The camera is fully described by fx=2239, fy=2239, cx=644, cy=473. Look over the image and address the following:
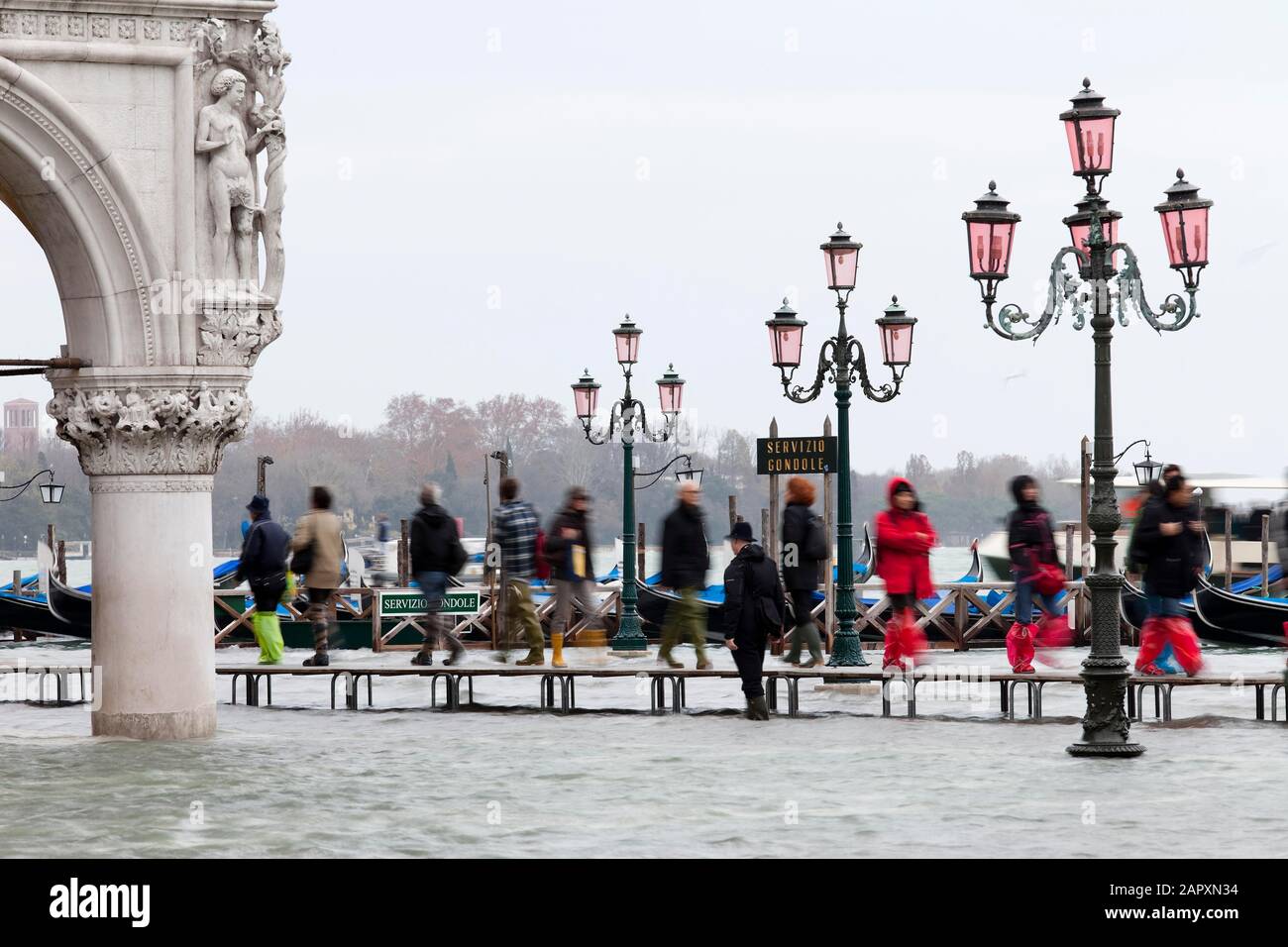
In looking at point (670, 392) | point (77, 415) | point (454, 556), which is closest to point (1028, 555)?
point (454, 556)

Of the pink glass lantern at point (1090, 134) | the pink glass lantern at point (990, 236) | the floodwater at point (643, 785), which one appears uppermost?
the pink glass lantern at point (1090, 134)

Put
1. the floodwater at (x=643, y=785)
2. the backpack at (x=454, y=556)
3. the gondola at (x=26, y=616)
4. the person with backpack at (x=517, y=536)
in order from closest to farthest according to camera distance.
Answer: the floodwater at (x=643, y=785) < the person with backpack at (x=517, y=536) < the backpack at (x=454, y=556) < the gondola at (x=26, y=616)

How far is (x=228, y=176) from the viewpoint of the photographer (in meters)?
13.1

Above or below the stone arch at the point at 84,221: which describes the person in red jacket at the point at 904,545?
below

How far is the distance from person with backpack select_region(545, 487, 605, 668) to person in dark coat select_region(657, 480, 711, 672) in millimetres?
665

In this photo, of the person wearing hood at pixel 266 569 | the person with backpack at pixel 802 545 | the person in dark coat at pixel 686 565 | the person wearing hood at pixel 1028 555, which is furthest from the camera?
the person wearing hood at pixel 266 569

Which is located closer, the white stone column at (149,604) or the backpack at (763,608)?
the white stone column at (149,604)

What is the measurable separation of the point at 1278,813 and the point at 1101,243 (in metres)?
3.97

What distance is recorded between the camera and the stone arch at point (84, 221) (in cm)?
1267

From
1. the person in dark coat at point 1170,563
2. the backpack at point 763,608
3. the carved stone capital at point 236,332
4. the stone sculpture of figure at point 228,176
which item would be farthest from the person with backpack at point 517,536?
the person in dark coat at point 1170,563

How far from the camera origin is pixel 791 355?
20.0 m

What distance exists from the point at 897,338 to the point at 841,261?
1.57 meters

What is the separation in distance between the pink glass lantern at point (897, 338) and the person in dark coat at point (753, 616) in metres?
5.32

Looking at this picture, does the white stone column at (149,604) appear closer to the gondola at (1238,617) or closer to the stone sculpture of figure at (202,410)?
the stone sculpture of figure at (202,410)
